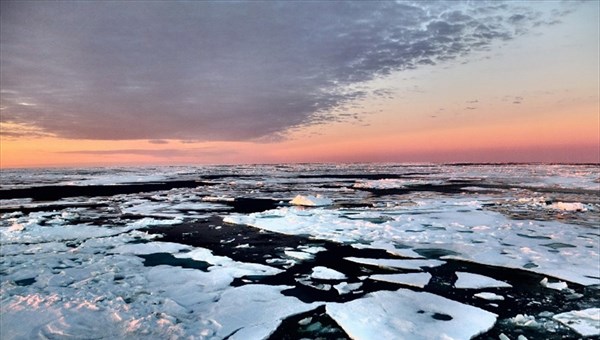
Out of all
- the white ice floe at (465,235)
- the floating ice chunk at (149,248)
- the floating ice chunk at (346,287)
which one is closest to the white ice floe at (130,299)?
the floating ice chunk at (149,248)

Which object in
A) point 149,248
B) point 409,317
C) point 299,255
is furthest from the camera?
point 149,248

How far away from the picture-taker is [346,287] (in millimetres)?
4832

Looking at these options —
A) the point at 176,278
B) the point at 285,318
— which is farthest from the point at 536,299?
the point at 176,278

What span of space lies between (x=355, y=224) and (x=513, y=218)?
4380 millimetres

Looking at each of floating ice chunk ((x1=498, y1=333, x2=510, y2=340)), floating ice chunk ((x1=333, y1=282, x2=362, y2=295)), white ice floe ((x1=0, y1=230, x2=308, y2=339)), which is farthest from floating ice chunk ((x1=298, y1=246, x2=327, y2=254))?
floating ice chunk ((x1=498, y1=333, x2=510, y2=340))

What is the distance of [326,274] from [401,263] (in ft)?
4.30

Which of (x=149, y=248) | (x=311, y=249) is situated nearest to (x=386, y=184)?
(x=311, y=249)

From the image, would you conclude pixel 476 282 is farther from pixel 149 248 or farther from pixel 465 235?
pixel 149 248

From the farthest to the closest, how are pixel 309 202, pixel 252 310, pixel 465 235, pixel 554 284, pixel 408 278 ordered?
pixel 309 202 → pixel 465 235 → pixel 408 278 → pixel 554 284 → pixel 252 310

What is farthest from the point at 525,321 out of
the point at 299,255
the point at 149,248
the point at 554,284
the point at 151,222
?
the point at 151,222

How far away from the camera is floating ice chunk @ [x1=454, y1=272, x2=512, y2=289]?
4805 millimetres

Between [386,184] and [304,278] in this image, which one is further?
[386,184]

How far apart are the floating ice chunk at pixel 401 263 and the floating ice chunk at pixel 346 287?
3.33 ft

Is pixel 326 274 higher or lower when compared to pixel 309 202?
lower
